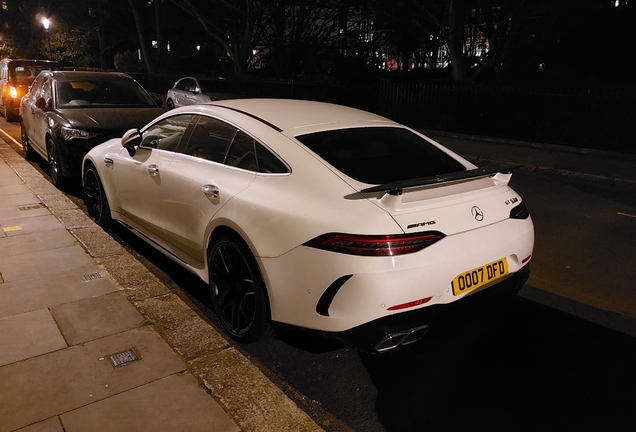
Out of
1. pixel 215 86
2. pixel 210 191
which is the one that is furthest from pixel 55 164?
pixel 215 86

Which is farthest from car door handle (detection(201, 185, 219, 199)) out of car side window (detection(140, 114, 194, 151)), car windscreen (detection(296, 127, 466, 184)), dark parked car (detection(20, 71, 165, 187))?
dark parked car (detection(20, 71, 165, 187))

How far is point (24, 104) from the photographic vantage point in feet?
33.4

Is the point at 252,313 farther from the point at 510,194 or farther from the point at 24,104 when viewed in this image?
the point at 24,104

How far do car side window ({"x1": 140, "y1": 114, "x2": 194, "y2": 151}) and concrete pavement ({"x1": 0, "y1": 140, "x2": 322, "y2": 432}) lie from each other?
3.58 feet

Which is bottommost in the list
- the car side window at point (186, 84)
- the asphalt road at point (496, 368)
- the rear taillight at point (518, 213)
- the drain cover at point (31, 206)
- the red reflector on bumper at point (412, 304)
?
the asphalt road at point (496, 368)

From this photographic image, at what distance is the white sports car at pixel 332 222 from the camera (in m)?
2.89

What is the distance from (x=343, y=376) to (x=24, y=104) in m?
9.31

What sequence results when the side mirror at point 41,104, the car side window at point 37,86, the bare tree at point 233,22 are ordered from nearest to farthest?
the side mirror at point 41,104 → the car side window at point 37,86 → the bare tree at point 233,22

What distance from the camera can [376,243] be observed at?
9.32ft

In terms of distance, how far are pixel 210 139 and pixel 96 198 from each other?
2678 mm

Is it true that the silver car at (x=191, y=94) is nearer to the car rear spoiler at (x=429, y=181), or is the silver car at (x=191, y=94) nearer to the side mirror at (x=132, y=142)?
the side mirror at (x=132, y=142)

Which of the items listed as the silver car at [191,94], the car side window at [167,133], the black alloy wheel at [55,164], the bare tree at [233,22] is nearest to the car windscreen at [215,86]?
the silver car at [191,94]

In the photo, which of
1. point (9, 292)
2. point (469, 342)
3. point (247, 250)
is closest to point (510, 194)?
point (469, 342)

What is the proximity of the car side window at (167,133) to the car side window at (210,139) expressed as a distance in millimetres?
218
